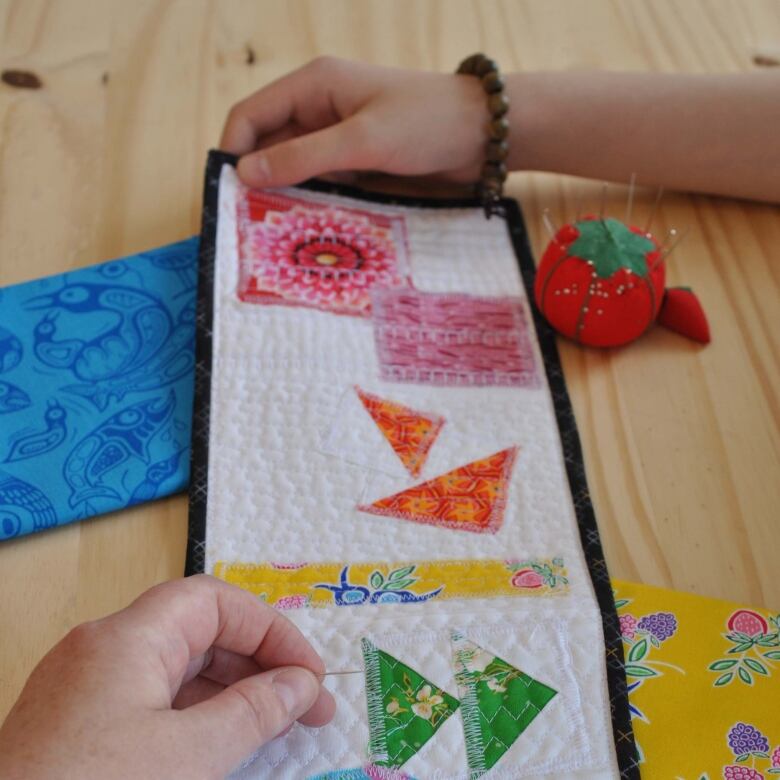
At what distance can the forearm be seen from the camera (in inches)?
39.8

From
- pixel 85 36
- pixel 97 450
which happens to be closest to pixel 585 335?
pixel 97 450

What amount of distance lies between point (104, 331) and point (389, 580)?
1.13 feet

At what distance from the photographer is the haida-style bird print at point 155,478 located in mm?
757

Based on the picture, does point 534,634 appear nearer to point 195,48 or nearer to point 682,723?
point 682,723

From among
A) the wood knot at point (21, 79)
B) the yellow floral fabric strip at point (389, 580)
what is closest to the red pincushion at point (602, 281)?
the yellow floral fabric strip at point (389, 580)

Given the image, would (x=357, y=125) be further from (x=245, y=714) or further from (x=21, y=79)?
(x=245, y=714)

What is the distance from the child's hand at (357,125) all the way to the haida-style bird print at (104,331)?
→ 183 millimetres

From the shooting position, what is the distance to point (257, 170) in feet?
3.22

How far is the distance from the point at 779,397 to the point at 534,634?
0.34m

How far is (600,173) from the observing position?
1.05 meters

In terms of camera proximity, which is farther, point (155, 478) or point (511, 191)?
point (511, 191)

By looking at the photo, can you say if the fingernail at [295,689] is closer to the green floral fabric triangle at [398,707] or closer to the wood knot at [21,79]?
the green floral fabric triangle at [398,707]

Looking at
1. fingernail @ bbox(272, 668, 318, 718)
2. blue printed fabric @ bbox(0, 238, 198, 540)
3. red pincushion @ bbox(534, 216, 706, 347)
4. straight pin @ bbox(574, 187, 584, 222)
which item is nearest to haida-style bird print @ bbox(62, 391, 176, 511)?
blue printed fabric @ bbox(0, 238, 198, 540)

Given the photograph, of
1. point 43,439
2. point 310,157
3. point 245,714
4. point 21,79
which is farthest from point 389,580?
point 21,79
